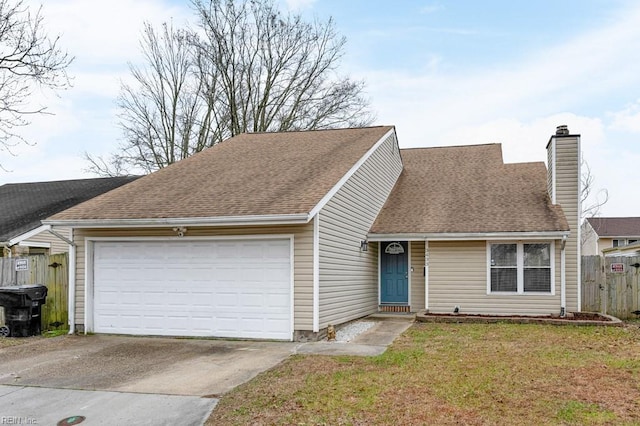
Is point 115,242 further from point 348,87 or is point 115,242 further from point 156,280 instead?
point 348,87

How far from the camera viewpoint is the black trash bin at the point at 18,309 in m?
11.6

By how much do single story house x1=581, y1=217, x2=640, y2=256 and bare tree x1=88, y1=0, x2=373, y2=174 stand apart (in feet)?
82.5

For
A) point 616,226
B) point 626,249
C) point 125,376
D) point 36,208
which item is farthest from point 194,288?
point 616,226

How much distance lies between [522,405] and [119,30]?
14.5m

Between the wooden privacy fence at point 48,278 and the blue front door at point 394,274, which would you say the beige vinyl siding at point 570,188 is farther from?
the wooden privacy fence at point 48,278

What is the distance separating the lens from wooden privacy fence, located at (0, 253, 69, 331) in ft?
40.9

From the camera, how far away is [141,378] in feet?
25.2

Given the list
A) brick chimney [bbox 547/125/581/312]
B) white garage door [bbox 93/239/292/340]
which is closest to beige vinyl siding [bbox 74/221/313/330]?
white garage door [bbox 93/239/292/340]

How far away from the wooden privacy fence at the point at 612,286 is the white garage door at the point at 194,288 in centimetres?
885

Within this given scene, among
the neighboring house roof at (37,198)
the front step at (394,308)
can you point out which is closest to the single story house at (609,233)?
the front step at (394,308)

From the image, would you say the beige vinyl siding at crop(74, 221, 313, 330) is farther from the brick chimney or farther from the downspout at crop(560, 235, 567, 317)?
the brick chimney

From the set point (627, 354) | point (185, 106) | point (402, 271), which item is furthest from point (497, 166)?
point (185, 106)

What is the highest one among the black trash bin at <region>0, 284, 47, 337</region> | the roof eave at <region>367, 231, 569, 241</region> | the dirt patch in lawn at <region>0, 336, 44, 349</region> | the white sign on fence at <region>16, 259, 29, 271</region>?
the roof eave at <region>367, 231, 569, 241</region>

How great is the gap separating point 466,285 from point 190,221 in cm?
750
